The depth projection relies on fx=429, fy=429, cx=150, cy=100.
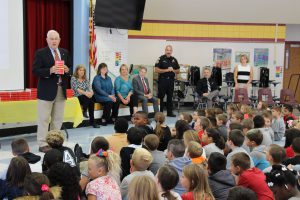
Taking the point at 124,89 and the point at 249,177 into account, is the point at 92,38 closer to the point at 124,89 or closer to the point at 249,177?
the point at 124,89

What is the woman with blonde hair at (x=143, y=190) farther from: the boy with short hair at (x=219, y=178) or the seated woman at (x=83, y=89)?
the seated woman at (x=83, y=89)

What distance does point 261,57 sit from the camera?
1258 cm

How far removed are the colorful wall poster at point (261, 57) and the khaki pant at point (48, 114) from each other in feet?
26.4

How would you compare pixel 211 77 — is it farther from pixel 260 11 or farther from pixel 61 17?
pixel 61 17

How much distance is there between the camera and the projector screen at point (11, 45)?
7242 mm

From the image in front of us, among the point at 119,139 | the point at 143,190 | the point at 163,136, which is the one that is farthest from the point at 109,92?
the point at 143,190

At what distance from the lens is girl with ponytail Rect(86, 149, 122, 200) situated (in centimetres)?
297

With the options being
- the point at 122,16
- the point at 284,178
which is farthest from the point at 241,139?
the point at 122,16

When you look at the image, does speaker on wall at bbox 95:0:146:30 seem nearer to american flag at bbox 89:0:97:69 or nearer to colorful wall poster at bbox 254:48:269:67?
american flag at bbox 89:0:97:69

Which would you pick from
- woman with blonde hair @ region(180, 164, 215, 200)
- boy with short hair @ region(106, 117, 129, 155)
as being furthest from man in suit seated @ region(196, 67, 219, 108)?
woman with blonde hair @ region(180, 164, 215, 200)

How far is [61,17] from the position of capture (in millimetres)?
8602

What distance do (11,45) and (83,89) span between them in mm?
1492

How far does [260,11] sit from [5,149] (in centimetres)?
717

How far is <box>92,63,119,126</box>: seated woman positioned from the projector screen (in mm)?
1415
